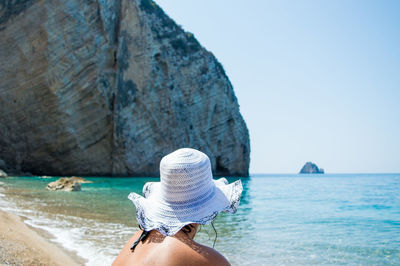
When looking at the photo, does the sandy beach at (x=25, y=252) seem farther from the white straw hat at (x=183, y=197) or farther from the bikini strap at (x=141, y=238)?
the white straw hat at (x=183, y=197)

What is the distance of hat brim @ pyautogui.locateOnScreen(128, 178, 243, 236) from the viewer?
155cm

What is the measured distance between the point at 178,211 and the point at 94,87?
29.4 metres

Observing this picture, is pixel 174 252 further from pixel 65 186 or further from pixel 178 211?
pixel 65 186

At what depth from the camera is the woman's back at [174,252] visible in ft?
4.55

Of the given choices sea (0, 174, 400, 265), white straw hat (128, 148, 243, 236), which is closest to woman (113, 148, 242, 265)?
white straw hat (128, 148, 243, 236)

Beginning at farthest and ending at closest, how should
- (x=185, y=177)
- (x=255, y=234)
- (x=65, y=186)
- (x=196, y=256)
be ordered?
(x=65, y=186) < (x=255, y=234) < (x=185, y=177) < (x=196, y=256)

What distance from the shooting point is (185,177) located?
5.14 ft

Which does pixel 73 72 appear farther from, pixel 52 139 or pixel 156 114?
pixel 156 114

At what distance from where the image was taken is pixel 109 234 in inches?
260

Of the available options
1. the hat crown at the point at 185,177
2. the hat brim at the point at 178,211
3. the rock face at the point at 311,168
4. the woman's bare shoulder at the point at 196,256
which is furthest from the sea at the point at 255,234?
the rock face at the point at 311,168

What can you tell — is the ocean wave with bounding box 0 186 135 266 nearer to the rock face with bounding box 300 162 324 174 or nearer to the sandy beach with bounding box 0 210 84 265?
the sandy beach with bounding box 0 210 84 265

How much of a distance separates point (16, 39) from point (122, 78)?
27.6 ft

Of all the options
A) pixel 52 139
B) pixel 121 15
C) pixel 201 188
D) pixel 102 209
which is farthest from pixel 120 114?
pixel 201 188

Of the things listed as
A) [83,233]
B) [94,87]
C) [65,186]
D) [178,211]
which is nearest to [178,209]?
[178,211]
